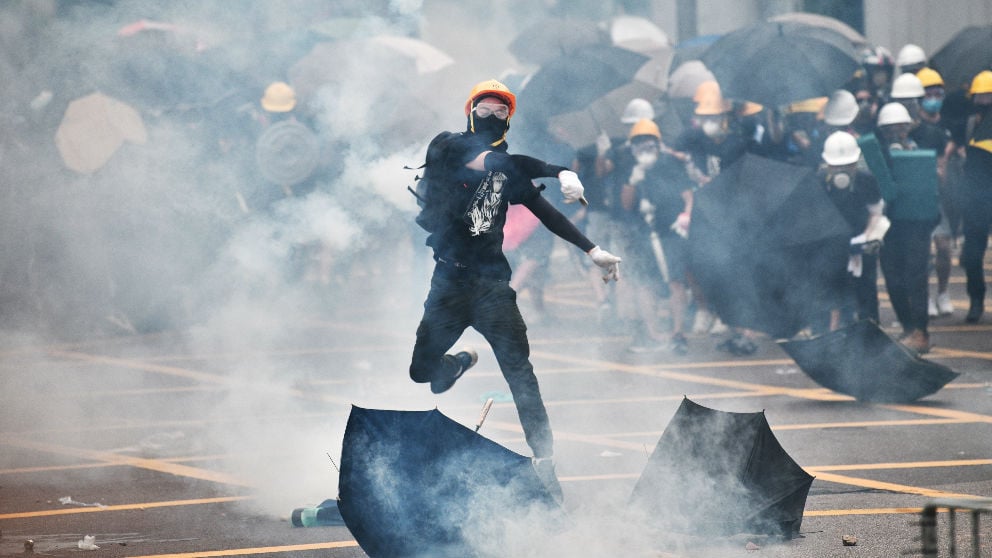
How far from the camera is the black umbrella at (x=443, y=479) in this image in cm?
546

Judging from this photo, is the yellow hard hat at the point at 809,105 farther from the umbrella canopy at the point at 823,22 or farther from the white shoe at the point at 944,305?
the white shoe at the point at 944,305

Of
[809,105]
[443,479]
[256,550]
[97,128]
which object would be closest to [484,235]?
[443,479]

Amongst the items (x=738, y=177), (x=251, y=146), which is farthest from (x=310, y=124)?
(x=738, y=177)

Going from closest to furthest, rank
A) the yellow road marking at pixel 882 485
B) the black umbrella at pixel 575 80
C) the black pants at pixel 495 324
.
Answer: the black pants at pixel 495 324, the yellow road marking at pixel 882 485, the black umbrella at pixel 575 80

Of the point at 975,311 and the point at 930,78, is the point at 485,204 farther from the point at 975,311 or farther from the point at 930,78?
the point at 930,78

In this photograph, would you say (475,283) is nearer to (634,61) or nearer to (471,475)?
(471,475)

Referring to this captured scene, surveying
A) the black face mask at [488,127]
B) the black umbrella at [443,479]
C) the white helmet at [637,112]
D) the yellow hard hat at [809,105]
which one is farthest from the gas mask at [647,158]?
the black umbrella at [443,479]

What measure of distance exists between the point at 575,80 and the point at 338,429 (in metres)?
5.69

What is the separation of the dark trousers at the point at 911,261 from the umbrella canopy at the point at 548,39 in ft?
20.9

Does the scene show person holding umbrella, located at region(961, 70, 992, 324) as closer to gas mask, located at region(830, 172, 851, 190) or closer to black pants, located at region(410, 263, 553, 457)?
gas mask, located at region(830, 172, 851, 190)

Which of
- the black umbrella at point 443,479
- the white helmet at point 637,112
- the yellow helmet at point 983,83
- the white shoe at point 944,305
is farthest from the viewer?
the white helmet at point 637,112

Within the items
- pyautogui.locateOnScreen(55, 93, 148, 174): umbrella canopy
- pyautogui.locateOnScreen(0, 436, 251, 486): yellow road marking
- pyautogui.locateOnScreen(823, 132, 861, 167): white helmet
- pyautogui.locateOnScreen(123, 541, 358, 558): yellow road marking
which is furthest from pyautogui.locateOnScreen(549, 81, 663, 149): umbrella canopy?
pyautogui.locateOnScreen(123, 541, 358, 558): yellow road marking

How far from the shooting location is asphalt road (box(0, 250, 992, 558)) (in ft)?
20.6

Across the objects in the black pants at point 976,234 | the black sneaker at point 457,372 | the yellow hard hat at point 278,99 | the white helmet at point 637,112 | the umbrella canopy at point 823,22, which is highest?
the umbrella canopy at point 823,22
